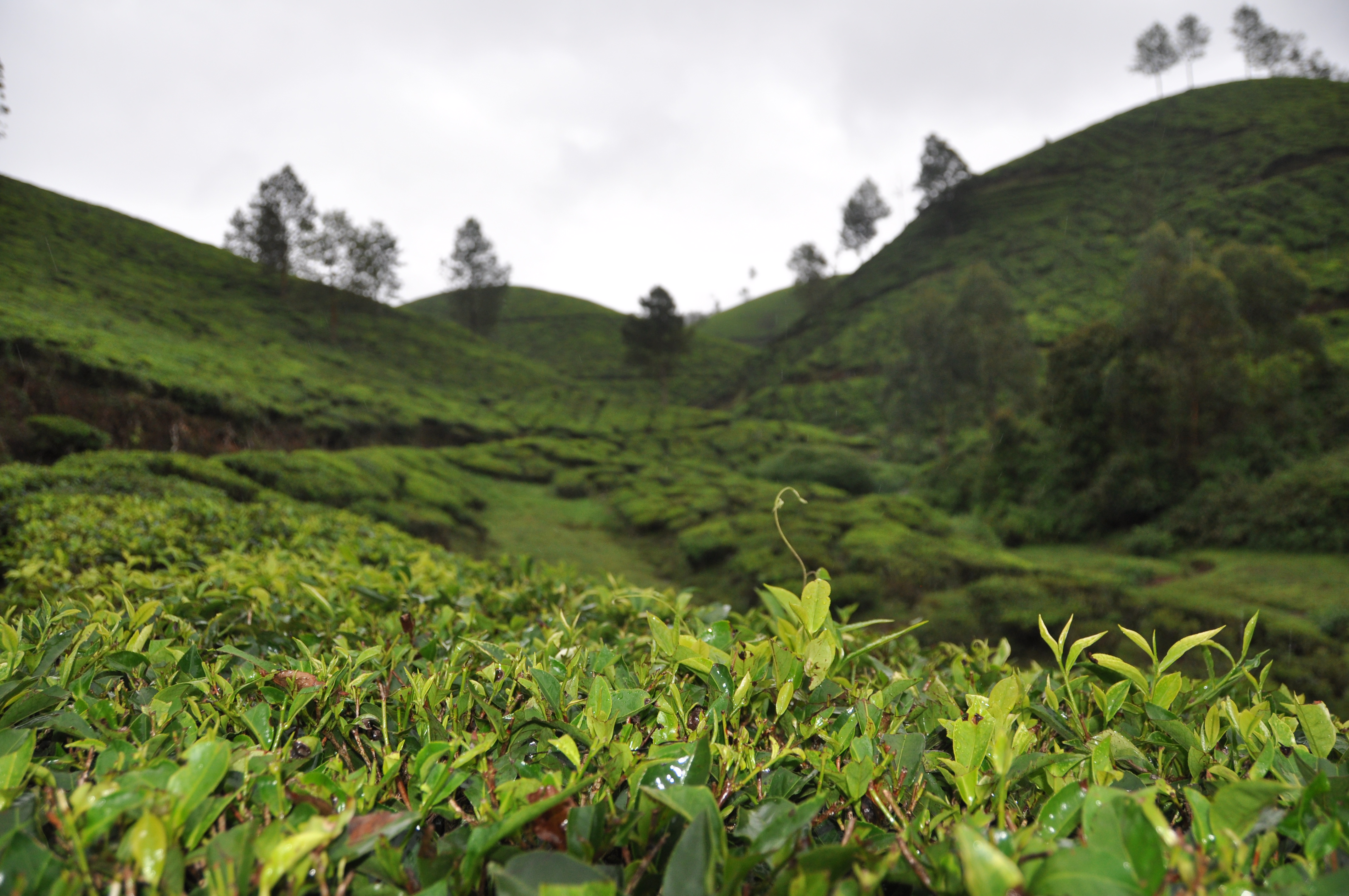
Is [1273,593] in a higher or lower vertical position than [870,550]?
lower

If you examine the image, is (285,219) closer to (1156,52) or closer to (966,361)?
(966,361)

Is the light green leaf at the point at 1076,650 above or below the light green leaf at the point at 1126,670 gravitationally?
above

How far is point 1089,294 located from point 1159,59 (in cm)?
3486

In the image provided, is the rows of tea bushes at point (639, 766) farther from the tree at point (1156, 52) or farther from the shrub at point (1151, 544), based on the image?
the tree at point (1156, 52)

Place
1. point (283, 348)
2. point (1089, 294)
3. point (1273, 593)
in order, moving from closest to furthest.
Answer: point (1273, 593) → point (283, 348) → point (1089, 294)

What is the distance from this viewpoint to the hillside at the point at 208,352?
8.46m

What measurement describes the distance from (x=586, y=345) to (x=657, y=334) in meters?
13.2

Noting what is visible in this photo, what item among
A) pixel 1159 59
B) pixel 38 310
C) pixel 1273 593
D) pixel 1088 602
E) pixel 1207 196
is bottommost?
pixel 1273 593

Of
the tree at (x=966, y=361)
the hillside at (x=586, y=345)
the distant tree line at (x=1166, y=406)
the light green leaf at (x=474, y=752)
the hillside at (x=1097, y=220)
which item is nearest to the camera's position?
the light green leaf at (x=474, y=752)

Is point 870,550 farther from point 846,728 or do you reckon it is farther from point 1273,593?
point 846,728

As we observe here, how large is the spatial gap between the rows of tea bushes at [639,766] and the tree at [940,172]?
4497 centimetres

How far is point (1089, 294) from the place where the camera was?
26094mm

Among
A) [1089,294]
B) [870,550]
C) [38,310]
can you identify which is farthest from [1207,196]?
[38,310]

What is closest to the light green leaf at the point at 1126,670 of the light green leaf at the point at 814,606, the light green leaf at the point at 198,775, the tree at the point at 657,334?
the light green leaf at the point at 814,606
